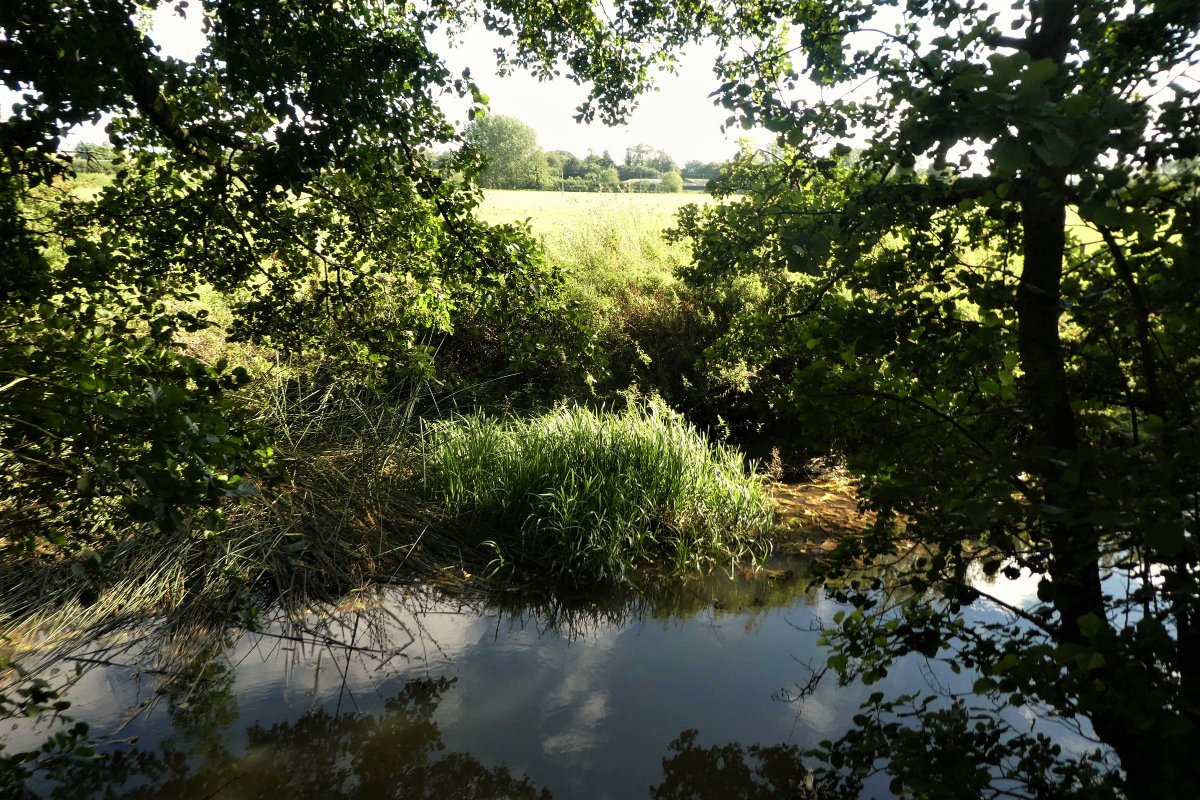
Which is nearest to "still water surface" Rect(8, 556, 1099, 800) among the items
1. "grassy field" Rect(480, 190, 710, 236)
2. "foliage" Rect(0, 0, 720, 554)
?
"foliage" Rect(0, 0, 720, 554)

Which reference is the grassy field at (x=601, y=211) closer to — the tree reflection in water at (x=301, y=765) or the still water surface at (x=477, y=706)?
the still water surface at (x=477, y=706)

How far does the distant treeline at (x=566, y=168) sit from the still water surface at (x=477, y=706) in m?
8.11

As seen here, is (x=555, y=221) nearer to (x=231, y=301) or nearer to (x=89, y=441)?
(x=231, y=301)

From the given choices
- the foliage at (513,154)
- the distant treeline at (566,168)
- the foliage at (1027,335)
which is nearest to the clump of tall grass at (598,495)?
the foliage at (1027,335)

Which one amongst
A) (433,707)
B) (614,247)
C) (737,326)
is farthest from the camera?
(614,247)

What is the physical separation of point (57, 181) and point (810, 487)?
22.0 ft

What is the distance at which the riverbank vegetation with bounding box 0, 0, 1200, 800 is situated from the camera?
58.3 inches

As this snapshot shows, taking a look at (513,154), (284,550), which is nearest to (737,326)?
(284,550)

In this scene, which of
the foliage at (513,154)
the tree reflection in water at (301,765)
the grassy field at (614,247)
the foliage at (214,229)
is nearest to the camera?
the foliage at (214,229)

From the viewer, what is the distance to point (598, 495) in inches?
211

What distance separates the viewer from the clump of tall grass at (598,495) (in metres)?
5.18

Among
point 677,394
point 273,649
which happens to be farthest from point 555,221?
point 273,649

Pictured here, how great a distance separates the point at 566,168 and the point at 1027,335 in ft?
77.6

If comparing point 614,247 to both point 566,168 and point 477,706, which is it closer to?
point 477,706
